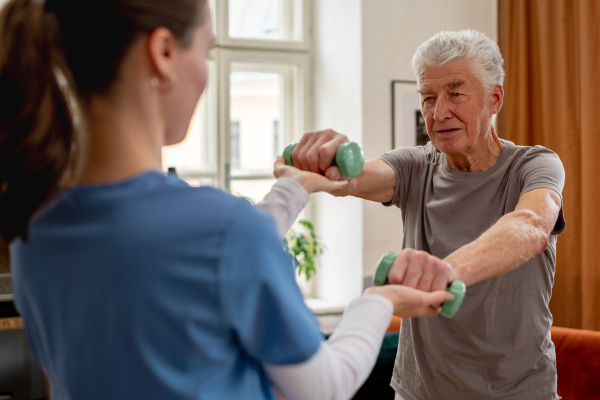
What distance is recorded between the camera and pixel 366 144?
3631 mm

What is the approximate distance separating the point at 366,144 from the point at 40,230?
2993 millimetres

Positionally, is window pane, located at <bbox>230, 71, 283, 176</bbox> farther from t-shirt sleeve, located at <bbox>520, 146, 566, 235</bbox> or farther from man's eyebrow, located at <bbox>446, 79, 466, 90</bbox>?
t-shirt sleeve, located at <bbox>520, 146, 566, 235</bbox>

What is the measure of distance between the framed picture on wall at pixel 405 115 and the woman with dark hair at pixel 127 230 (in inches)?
120

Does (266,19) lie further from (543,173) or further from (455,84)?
(543,173)

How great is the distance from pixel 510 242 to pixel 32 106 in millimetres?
978

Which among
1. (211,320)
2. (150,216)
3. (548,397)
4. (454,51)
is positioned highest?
(454,51)

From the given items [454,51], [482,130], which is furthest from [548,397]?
[454,51]

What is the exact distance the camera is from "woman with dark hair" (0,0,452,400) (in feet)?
2.24

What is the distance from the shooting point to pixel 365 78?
3611mm

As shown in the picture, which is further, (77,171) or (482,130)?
(482,130)

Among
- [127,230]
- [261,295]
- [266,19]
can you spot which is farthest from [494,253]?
[266,19]

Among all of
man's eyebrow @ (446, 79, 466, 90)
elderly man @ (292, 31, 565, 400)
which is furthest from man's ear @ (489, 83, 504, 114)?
man's eyebrow @ (446, 79, 466, 90)

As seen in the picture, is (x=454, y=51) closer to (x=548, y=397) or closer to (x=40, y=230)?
(x=548, y=397)

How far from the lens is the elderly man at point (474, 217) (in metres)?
1.56
